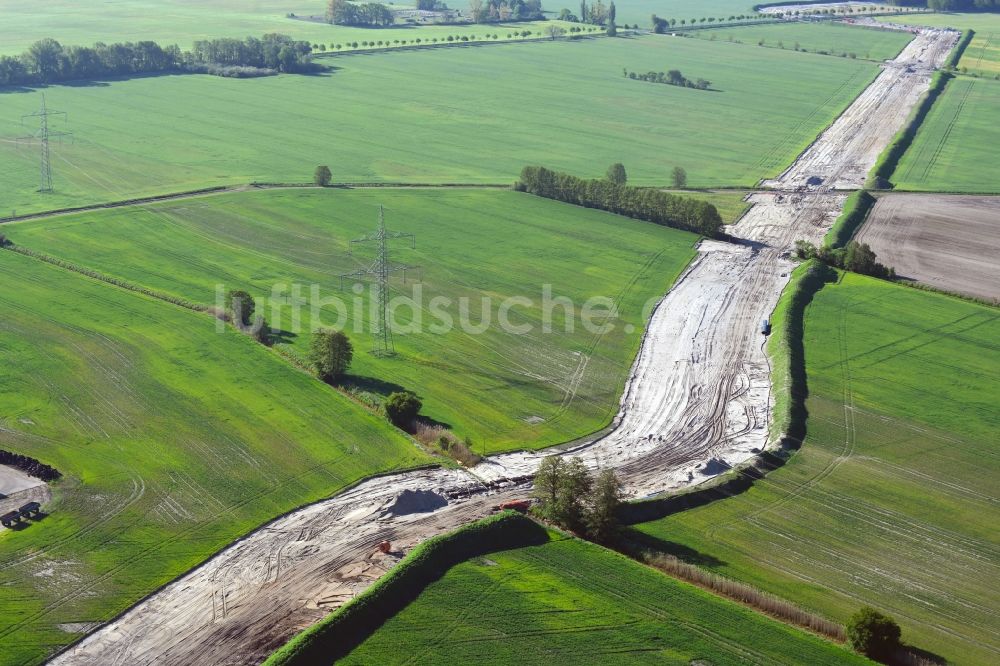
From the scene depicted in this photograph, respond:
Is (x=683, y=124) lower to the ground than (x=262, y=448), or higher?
higher

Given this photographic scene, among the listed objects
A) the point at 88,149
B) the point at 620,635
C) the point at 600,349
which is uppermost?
the point at 88,149

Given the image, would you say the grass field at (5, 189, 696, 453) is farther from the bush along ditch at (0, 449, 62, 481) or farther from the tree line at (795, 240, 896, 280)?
the bush along ditch at (0, 449, 62, 481)

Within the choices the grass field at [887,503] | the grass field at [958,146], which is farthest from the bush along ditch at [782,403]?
the grass field at [958,146]

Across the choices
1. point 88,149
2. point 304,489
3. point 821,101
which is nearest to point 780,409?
point 304,489

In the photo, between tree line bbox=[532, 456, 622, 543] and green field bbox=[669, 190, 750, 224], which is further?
green field bbox=[669, 190, 750, 224]

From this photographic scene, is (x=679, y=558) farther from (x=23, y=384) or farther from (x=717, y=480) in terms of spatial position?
(x=23, y=384)

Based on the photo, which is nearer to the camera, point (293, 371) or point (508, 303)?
point (293, 371)

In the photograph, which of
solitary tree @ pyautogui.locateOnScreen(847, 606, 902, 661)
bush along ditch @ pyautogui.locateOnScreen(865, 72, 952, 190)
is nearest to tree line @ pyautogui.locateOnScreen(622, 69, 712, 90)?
bush along ditch @ pyautogui.locateOnScreen(865, 72, 952, 190)

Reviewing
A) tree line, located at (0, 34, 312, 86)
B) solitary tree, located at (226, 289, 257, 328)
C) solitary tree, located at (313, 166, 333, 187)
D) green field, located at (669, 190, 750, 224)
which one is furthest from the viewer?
tree line, located at (0, 34, 312, 86)
